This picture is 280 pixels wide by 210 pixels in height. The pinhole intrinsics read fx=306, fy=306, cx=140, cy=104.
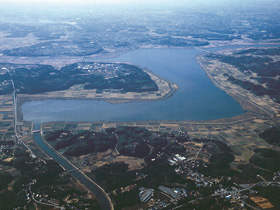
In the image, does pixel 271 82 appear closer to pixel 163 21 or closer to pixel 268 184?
pixel 268 184

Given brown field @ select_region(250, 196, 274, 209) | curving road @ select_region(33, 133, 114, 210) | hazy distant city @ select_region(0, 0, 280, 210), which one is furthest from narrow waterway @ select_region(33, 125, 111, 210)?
brown field @ select_region(250, 196, 274, 209)

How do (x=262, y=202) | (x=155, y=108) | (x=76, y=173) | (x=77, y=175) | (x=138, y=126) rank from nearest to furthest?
(x=262, y=202) → (x=77, y=175) → (x=76, y=173) → (x=138, y=126) → (x=155, y=108)

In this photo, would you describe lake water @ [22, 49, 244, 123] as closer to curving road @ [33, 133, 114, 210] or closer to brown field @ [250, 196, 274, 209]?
curving road @ [33, 133, 114, 210]

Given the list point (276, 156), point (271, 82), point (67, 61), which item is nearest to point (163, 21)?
point (67, 61)

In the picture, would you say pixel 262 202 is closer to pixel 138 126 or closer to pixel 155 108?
pixel 138 126

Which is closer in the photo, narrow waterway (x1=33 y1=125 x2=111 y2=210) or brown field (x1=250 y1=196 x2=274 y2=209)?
brown field (x1=250 y1=196 x2=274 y2=209)

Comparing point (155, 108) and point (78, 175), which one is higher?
point (155, 108)

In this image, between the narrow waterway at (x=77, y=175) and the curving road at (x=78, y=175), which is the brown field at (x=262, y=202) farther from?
the narrow waterway at (x=77, y=175)

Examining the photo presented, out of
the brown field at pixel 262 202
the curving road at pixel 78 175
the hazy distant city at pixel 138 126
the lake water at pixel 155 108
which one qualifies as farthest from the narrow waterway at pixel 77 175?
the brown field at pixel 262 202

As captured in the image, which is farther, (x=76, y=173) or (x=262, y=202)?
(x=76, y=173)

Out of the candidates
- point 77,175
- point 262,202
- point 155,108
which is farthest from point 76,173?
point 155,108

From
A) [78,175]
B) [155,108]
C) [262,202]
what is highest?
[262,202]

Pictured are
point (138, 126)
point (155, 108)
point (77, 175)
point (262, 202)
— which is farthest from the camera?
point (155, 108)
